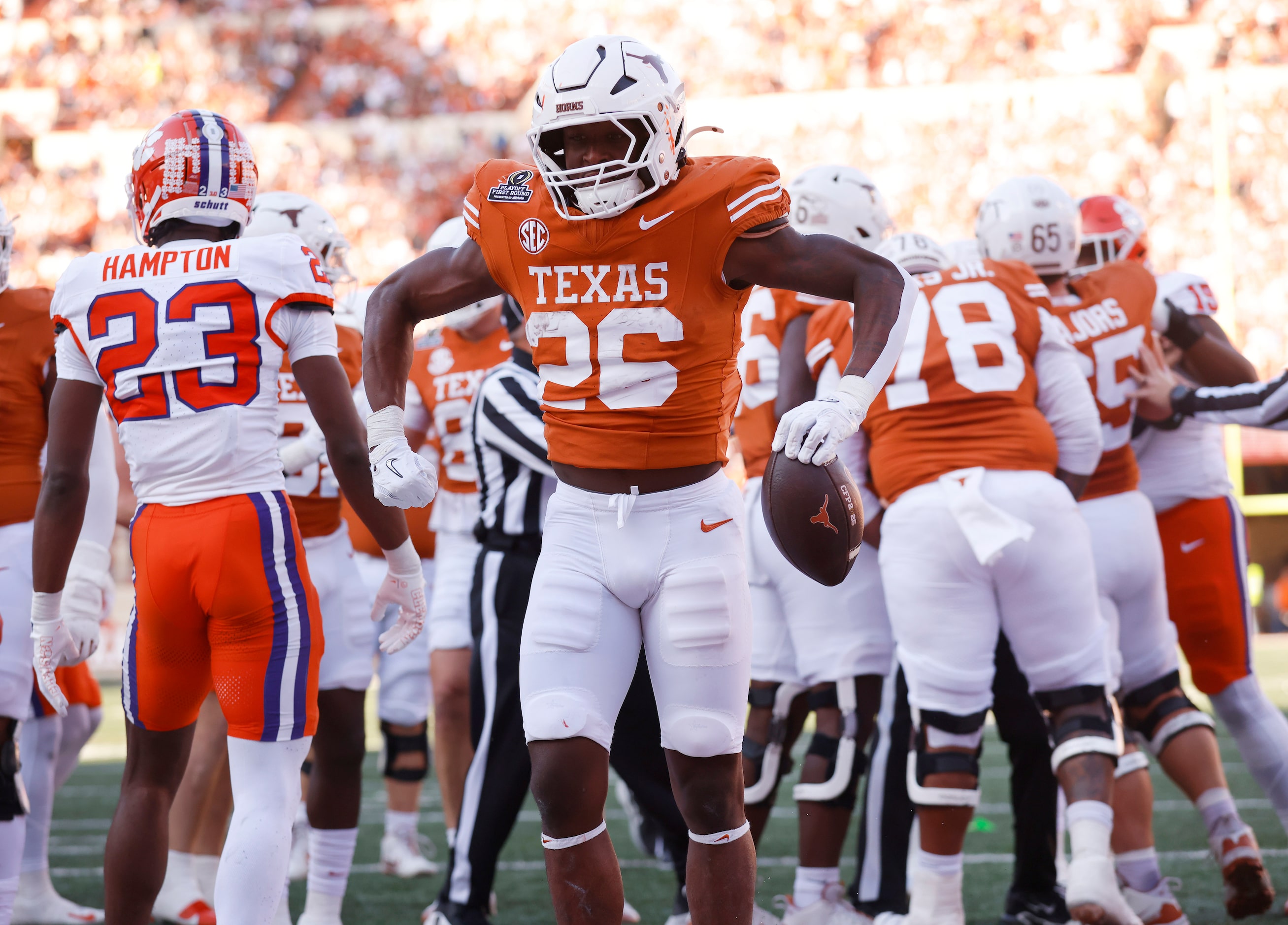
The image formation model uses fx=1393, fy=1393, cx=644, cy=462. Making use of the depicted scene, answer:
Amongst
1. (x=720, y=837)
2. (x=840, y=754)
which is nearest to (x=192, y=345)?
(x=720, y=837)

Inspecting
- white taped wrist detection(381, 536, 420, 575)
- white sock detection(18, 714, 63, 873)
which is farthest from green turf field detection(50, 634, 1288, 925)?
white taped wrist detection(381, 536, 420, 575)

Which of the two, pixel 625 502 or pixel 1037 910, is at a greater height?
pixel 625 502

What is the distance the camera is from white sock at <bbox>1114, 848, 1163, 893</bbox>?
3904 millimetres

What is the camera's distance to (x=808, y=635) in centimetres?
401

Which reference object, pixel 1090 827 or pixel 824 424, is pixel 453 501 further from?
pixel 824 424

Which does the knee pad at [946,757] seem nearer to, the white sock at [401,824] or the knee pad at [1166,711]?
the knee pad at [1166,711]

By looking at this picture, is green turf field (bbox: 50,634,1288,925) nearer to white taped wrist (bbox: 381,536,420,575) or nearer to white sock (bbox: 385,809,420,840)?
white sock (bbox: 385,809,420,840)

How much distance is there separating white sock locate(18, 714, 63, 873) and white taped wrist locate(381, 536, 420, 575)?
1684 millimetres

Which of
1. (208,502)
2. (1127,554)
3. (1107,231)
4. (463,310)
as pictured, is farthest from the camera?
(463,310)

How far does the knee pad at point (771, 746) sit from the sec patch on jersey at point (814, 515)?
1.45 metres

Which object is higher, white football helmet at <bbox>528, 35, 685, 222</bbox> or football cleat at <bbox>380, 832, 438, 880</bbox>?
white football helmet at <bbox>528, 35, 685, 222</bbox>

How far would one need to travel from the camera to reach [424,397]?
5.02 m

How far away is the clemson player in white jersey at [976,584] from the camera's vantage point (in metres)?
3.54

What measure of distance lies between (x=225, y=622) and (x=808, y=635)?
1.79 meters
